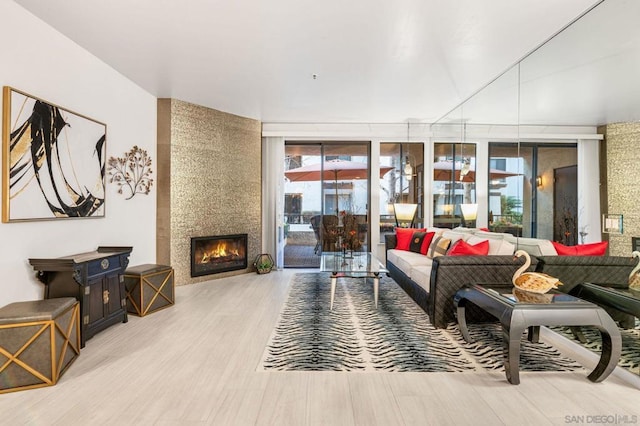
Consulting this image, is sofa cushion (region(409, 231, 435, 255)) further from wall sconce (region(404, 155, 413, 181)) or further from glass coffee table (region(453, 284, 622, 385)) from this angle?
glass coffee table (region(453, 284, 622, 385))

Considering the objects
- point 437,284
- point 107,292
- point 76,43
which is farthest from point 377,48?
point 107,292

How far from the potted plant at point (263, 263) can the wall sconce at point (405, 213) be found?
2530 millimetres

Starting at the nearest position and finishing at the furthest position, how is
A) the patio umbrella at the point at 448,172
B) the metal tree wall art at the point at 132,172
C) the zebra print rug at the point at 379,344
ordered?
the zebra print rug at the point at 379,344, the metal tree wall art at the point at 132,172, the patio umbrella at the point at 448,172

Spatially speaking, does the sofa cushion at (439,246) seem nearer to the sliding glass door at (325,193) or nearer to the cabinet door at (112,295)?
the sliding glass door at (325,193)

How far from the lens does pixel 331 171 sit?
6.68m

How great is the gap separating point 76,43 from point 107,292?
2487 mm

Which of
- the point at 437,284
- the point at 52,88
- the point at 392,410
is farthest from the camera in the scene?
the point at 437,284

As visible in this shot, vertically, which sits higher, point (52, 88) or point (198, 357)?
Answer: point (52, 88)

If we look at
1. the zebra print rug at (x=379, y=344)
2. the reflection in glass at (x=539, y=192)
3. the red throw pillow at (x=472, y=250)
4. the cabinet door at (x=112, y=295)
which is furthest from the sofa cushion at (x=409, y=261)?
the cabinet door at (x=112, y=295)

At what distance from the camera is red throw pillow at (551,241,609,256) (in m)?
2.67

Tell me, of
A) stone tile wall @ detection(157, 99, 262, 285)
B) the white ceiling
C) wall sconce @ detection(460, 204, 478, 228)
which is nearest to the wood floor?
the white ceiling

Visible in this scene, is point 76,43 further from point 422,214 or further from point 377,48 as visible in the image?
point 422,214

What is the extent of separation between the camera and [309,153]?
22.2ft

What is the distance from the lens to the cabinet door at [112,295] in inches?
128
